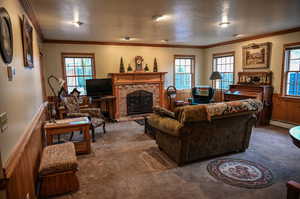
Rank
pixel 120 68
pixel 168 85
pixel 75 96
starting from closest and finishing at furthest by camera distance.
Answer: pixel 75 96
pixel 120 68
pixel 168 85

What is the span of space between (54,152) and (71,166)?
42 cm

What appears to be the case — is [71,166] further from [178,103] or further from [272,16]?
[178,103]

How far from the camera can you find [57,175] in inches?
93.0

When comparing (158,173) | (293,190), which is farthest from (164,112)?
(293,190)

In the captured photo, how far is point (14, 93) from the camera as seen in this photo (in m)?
1.72

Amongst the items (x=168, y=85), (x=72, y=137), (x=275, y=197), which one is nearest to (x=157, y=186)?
(x=275, y=197)

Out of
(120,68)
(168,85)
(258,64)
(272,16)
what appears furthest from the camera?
(168,85)

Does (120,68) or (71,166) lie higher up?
(120,68)

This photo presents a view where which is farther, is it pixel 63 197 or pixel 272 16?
pixel 272 16

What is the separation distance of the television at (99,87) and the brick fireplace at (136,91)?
20 centimetres

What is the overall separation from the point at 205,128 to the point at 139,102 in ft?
12.9

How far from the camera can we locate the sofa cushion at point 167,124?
112 inches

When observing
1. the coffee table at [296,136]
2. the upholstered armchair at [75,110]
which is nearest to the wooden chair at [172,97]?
the upholstered armchair at [75,110]

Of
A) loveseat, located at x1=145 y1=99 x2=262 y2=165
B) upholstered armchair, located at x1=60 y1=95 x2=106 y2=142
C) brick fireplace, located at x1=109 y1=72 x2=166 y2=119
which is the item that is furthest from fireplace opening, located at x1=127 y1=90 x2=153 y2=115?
loveseat, located at x1=145 y1=99 x2=262 y2=165
